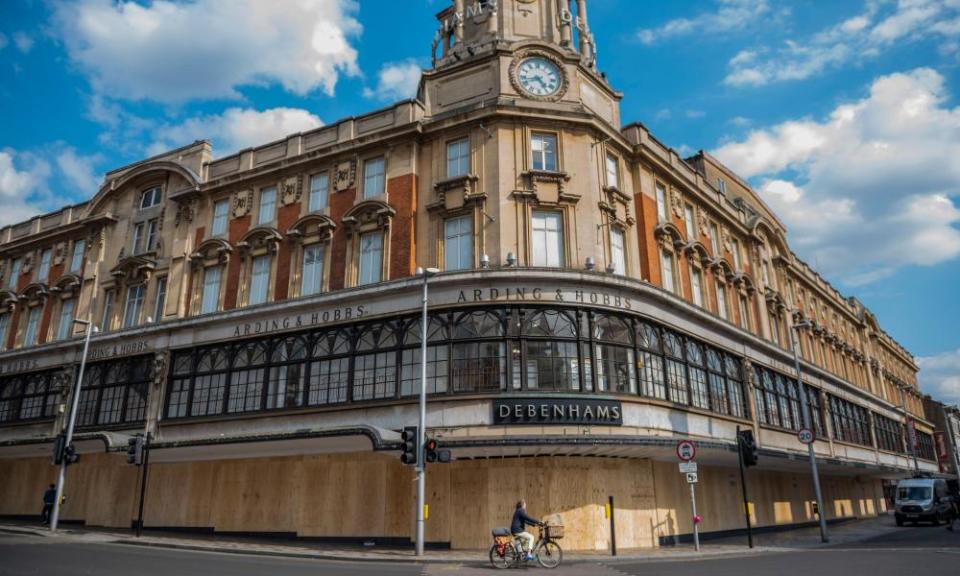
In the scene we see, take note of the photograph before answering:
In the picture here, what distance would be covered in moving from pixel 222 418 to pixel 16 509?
16.5m

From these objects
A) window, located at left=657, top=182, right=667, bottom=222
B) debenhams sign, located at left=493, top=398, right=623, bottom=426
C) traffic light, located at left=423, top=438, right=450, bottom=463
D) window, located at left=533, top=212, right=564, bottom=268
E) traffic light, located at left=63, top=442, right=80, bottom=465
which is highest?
window, located at left=657, top=182, right=667, bottom=222

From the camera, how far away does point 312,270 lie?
29188mm

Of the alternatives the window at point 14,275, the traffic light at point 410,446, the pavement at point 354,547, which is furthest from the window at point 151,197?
the traffic light at point 410,446

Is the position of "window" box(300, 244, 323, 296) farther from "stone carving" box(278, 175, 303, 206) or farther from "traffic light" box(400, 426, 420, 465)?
"traffic light" box(400, 426, 420, 465)

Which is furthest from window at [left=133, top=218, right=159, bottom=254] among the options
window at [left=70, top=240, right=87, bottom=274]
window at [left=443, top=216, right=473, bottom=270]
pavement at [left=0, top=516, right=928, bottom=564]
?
window at [left=443, top=216, right=473, bottom=270]

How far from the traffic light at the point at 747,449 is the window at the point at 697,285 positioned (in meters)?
10.4

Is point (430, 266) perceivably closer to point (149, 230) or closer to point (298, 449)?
point (298, 449)

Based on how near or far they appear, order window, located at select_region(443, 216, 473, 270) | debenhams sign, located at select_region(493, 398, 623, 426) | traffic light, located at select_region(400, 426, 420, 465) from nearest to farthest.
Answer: traffic light, located at select_region(400, 426, 420, 465)
debenhams sign, located at select_region(493, 398, 623, 426)
window, located at select_region(443, 216, 473, 270)

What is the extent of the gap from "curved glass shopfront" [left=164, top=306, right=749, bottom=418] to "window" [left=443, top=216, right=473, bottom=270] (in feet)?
7.69

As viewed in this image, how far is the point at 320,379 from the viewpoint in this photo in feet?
87.5

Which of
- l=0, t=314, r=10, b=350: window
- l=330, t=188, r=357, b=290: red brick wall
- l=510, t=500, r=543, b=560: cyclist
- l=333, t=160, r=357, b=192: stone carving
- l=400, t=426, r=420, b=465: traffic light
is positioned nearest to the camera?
l=510, t=500, r=543, b=560: cyclist

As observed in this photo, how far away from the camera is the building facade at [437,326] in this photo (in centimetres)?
2356

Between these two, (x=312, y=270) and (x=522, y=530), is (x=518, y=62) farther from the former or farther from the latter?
(x=522, y=530)

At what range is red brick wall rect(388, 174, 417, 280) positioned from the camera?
1047 inches
